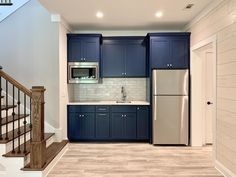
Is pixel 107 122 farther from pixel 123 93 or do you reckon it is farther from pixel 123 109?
pixel 123 93

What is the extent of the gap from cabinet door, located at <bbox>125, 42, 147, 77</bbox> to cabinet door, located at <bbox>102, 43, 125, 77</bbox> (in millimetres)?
126

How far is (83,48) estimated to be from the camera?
5.98m

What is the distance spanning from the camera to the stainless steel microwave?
19.5ft

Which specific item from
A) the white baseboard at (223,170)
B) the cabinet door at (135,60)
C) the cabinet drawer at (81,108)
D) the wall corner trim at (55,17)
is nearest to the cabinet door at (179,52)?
the cabinet door at (135,60)

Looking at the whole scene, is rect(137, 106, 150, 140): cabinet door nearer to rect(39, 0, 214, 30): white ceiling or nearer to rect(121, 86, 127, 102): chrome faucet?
rect(121, 86, 127, 102): chrome faucet

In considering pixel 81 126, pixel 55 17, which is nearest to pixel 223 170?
pixel 81 126

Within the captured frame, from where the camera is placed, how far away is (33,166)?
3.55 metres

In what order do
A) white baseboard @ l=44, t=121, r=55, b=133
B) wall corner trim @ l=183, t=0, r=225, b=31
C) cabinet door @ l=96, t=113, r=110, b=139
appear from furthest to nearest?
cabinet door @ l=96, t=113, r=110, b=139, white baseboard @ l=44, t=121, r=55, b=133, wall corner trim @ l=183, t=0, r=225, b=31

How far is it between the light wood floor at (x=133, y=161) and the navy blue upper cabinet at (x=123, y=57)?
1.79m

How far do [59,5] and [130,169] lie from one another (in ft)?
10.4

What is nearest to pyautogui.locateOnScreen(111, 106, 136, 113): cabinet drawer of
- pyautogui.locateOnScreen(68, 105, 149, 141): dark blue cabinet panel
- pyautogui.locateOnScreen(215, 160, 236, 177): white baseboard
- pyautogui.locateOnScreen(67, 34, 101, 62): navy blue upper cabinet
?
pyautogui.locateOnScreen(68, 105, 149, 141): dark blue cabinet panel

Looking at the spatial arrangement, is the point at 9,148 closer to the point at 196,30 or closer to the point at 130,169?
the point at 130,169

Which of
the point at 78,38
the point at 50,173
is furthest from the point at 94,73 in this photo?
the point at 50,173

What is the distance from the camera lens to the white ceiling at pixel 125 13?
Answer: 14.2 ft
